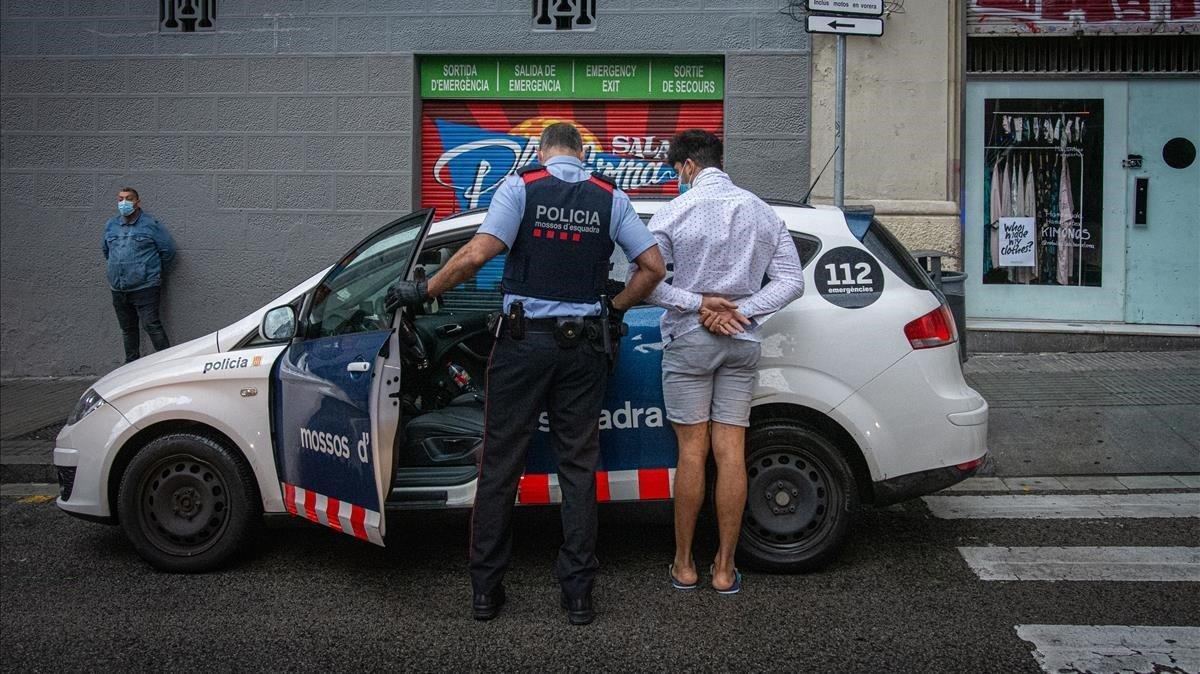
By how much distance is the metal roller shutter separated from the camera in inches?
422

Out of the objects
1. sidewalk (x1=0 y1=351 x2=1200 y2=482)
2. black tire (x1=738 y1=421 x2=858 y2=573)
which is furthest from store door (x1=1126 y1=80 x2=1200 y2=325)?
black tire (x1=738 y1=421 x2=858 y2=573)

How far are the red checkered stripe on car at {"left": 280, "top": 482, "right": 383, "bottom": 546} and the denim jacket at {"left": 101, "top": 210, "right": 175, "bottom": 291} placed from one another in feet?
20.0

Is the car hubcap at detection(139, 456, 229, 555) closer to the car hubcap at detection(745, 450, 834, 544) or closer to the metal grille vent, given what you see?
the car hubcap at detection(745, 450, 834, 544)

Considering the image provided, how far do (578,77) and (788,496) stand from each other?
21.6 ft

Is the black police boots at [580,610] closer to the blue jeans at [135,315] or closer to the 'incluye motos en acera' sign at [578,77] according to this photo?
the 'incluye motos en acera' sign at [578,77]

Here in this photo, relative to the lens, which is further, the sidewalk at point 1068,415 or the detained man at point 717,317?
the sidewalk at point 1068,415

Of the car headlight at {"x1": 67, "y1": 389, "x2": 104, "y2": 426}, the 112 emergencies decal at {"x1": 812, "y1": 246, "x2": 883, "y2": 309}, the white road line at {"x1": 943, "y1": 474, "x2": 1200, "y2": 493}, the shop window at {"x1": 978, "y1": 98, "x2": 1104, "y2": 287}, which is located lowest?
the white road line at {"x1": 943, "y1": 474, "x2": 1200, "y2": 493}

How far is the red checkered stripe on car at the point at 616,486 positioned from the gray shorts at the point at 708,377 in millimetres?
370

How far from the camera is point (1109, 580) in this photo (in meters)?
4.97

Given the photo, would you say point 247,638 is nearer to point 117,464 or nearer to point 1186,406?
point 117,464

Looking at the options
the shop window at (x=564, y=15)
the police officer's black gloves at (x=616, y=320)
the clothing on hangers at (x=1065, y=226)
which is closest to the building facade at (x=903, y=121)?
the clothing on hangers at (x=1065, y=226)

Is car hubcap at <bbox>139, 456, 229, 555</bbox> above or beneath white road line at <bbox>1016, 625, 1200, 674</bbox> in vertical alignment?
above

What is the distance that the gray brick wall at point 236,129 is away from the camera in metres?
10.5

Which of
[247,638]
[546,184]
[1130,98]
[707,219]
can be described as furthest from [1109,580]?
[1130,98]
